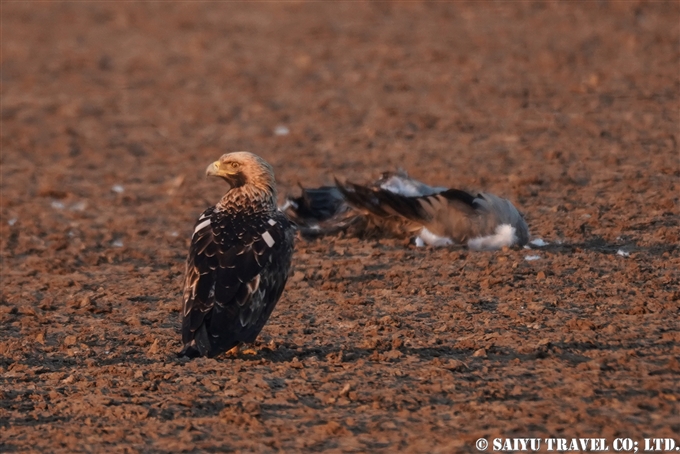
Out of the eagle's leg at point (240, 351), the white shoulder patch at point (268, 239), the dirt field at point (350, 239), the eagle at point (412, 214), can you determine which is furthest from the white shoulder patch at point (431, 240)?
the eagle's leg at point (240, 351)

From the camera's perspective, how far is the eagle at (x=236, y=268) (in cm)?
654

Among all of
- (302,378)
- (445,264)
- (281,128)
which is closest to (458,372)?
(302,378)

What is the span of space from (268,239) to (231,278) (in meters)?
0.45

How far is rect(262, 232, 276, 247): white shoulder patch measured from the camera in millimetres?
7082

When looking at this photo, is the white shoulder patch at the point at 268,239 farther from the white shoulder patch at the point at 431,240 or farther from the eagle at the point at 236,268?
the white shoulder patch at the point at 431,240

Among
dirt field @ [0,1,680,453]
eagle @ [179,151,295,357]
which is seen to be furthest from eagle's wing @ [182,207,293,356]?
dirt field @ [0,1,680,453]

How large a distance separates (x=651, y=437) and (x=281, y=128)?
27.8 ft

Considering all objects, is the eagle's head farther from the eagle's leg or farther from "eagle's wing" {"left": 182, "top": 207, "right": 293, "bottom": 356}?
the eagle's leg

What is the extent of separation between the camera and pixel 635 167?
10648mm

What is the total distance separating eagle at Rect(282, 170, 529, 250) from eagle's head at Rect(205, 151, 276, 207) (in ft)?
4.88

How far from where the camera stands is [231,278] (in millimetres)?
6766

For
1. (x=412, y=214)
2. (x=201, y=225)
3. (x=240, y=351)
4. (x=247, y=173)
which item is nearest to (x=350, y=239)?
(x=412, y=214)

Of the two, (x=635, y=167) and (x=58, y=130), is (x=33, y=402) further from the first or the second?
(x=58, y=130)

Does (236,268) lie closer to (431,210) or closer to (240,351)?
(240,351)
